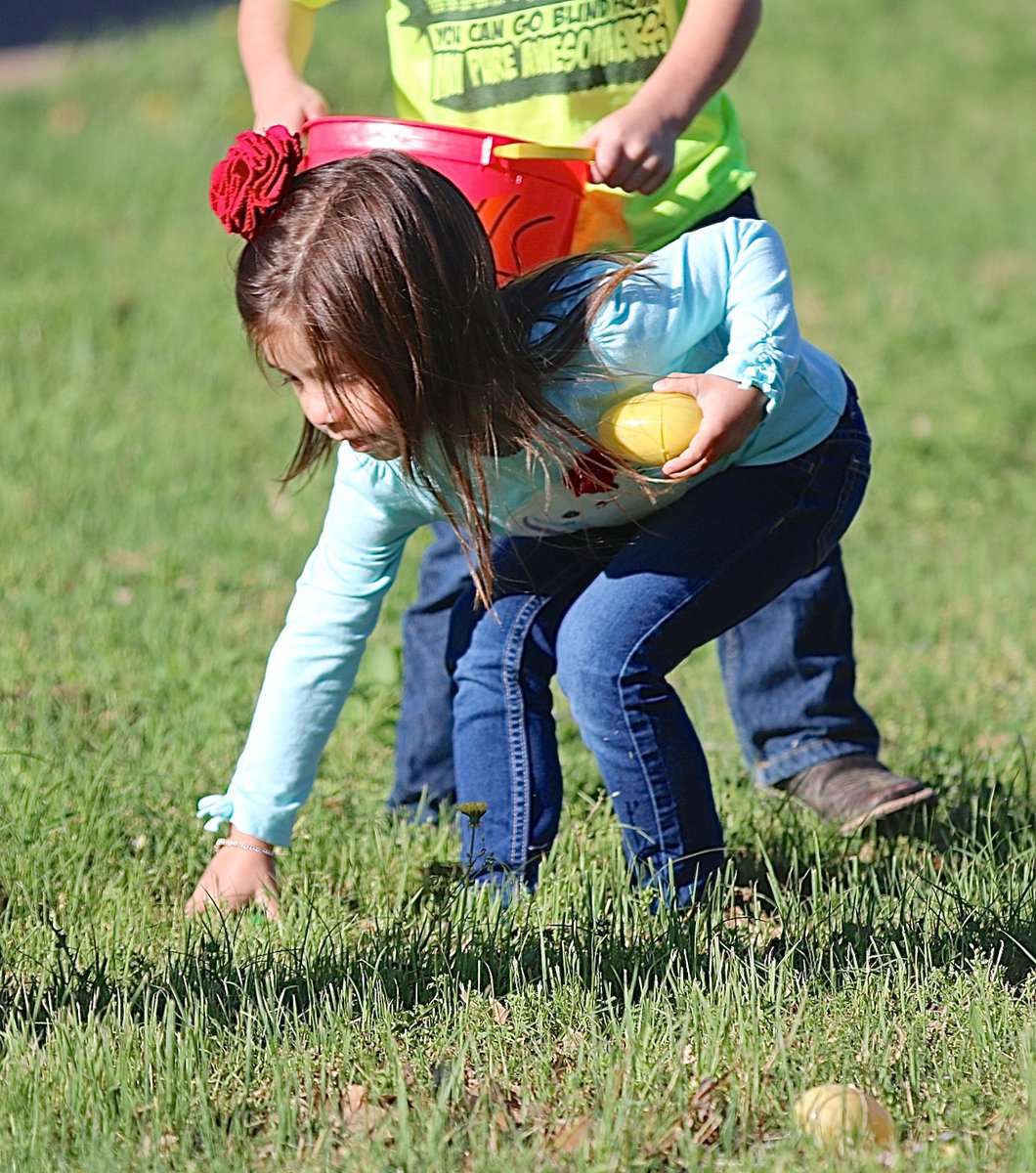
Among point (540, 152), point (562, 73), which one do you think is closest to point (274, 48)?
point (562, 73)

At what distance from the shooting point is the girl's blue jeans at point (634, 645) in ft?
8.39

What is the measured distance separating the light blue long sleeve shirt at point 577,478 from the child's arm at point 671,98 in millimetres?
159

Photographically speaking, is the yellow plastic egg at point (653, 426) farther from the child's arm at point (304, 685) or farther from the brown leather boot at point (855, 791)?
the brown leather boot at point (855, 791)

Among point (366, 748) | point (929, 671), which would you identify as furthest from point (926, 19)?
point (366, 748)

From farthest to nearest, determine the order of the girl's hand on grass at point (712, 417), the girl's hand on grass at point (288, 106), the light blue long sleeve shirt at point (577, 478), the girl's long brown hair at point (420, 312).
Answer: the girl's hand on grass at point (288, 106)
the light blue long sleeve shirt at point (577, 478)
the girl's hand on grass at point (712, 417)
the girl's long brown hair at point (420, 312)

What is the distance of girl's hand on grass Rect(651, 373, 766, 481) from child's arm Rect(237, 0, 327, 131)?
0.91m

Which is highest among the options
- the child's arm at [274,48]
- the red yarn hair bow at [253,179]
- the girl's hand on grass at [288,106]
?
the child's arm at [274,48]

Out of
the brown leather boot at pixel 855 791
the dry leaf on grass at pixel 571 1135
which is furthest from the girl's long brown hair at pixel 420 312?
the brown leather boot at pixel 855 791

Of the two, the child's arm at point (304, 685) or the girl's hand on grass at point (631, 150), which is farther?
the child's arm at point (304, 685)

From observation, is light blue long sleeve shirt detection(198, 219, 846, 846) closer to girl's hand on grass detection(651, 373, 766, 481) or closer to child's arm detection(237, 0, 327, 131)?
girl's hand on grass detection(651, 373, 766, 481)

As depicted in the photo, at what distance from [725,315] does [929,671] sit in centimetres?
175

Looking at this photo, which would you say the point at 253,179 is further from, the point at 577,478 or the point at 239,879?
the point at 239,879

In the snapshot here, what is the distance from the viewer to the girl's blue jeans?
8.39 feet

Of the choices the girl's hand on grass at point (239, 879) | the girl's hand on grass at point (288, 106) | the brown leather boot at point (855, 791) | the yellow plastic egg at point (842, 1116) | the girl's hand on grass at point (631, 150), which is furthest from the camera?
the brown leather boot at point (855, 791)
